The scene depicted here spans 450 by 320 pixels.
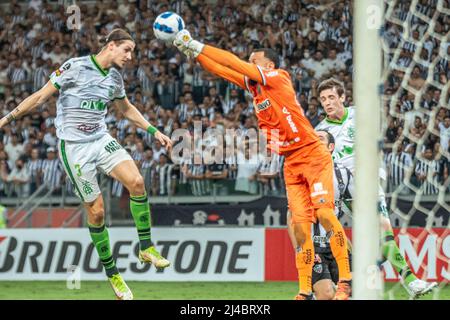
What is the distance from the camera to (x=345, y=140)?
9.03 meters

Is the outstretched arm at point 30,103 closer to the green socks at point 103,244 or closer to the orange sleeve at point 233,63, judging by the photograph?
the green socks at point 103,244

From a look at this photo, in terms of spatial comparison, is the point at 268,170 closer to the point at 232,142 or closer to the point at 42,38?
the point at 232,142

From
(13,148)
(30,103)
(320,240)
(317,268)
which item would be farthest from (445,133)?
(13,148)

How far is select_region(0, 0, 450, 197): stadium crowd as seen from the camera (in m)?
14.1

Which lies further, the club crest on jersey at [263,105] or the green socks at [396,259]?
the green socks at [396,259]

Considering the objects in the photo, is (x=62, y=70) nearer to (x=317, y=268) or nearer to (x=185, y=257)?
(x=317, y=268)

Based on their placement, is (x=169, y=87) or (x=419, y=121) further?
(x=169, y=87)

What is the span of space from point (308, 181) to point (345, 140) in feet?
5.28

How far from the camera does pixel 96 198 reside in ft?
28.6

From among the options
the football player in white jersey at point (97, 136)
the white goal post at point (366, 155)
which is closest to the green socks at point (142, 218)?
the football player in white jersey at point (97, 136)

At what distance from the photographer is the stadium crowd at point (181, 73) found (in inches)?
556

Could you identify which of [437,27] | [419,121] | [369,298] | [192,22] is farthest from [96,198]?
[192,22]

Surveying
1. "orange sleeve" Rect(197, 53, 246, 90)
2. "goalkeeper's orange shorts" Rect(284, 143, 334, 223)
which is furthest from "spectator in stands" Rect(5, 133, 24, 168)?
"orange sleeve" Rect(197, 53, 246, 90)

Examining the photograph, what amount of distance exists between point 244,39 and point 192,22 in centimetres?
142
